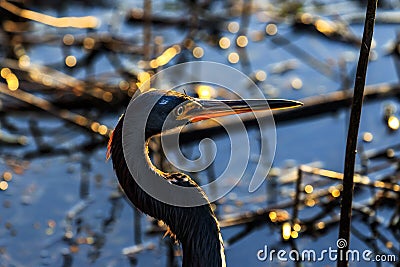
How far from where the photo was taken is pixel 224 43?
319 inches

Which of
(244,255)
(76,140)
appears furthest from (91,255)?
(76,140)

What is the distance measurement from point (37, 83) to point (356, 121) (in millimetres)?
4309

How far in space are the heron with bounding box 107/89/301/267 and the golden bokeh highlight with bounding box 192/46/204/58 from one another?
4139 mm

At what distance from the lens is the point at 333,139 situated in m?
6.59

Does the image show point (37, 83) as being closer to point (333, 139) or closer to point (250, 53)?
point (250, 53)

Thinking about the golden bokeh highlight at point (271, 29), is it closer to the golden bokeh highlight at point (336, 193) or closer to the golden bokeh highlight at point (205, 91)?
the golden bokeh highlight at point (205, 91)

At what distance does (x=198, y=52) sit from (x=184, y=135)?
1.65m

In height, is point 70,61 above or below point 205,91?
above

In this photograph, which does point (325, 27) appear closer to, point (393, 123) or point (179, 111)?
point (393, 123)
